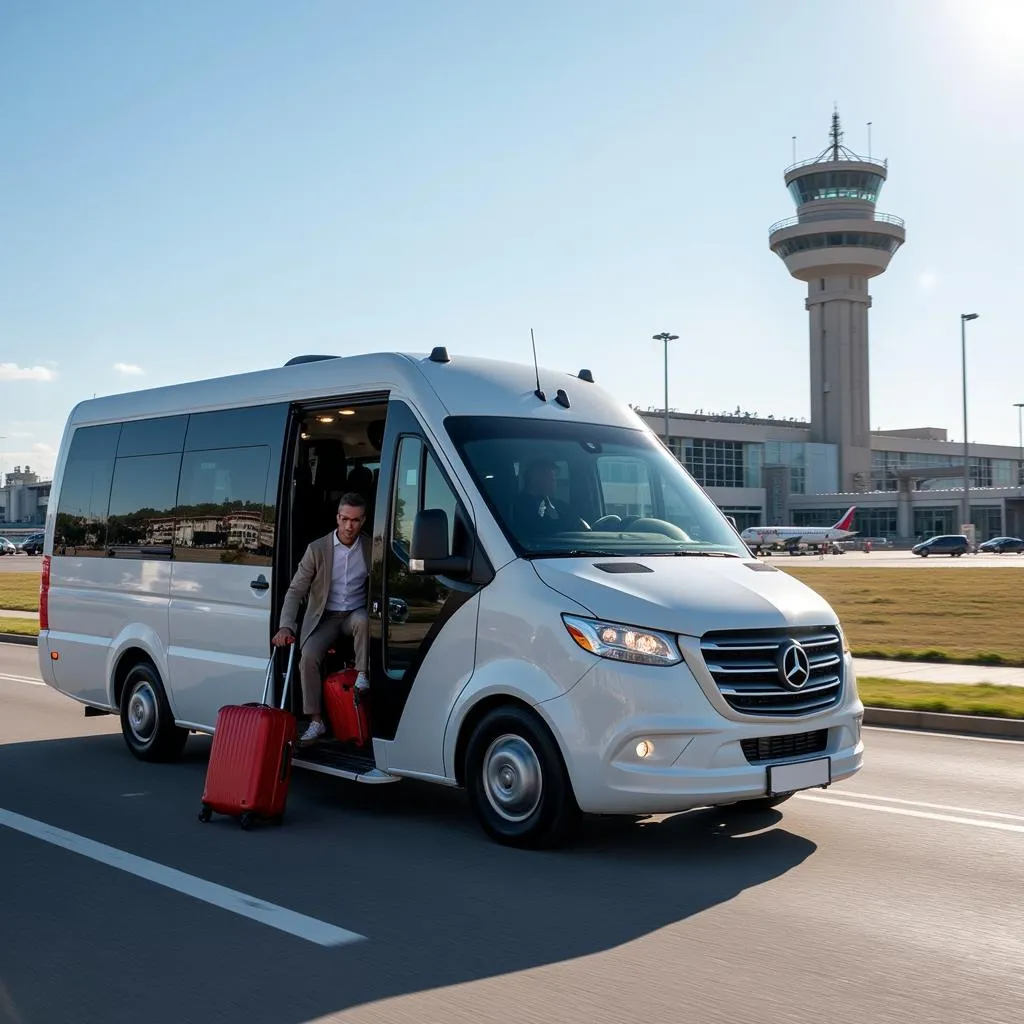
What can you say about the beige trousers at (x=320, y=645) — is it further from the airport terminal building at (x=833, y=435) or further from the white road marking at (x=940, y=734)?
the airport terminal building at (x=833, y=435)

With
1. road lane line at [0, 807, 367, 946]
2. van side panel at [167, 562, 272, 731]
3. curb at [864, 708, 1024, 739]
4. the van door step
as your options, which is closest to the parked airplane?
curb at [864, 708, 1024, 739]

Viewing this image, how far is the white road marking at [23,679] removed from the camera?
15094 mm

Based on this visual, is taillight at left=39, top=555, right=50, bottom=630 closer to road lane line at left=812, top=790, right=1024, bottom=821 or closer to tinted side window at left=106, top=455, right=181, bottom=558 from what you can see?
tinted side window at left=106, top=455, right=181, bottom=558

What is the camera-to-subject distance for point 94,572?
10.3 m

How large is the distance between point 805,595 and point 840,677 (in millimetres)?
472

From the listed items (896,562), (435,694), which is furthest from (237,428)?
(896,562)

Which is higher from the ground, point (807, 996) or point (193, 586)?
point (193, 586)

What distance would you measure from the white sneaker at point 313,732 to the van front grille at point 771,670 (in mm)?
2891

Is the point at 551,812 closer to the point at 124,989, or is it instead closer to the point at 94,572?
the point at 124,989

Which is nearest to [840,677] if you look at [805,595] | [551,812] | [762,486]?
[805,595]

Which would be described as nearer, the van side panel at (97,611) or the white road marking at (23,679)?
the van side panel at (97,611)

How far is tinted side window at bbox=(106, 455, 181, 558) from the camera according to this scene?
9547 millimetres

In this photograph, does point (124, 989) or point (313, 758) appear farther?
point (313, 758)

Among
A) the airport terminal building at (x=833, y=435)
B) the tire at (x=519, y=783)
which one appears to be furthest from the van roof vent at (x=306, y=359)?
the airport terminal building at (x=833, y=435)
